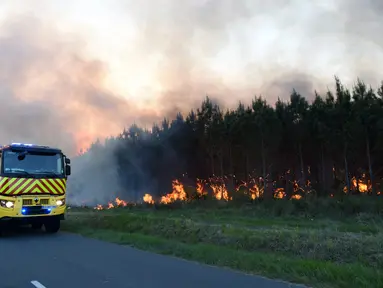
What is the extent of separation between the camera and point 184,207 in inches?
1325

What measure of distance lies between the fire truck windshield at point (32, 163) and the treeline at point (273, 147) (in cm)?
2736

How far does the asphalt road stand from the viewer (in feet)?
23.6

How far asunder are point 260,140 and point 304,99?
8174 mm

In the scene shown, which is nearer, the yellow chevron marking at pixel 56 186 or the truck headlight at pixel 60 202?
the yellow chevron marking at pixel 56 186

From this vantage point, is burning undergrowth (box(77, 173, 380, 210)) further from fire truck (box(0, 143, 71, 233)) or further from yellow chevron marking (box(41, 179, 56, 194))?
yellow chevron marking (box(41, 179, 56, 194))

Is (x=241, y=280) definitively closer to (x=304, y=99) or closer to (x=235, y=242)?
(x=235, y=242)

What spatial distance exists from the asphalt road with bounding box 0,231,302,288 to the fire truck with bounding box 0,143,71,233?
2366 millimetres

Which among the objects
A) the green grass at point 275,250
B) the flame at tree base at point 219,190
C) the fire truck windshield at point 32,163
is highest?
the fire truck windshield at point 32,163

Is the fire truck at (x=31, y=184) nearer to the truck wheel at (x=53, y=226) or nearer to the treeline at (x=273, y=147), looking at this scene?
the truck wheel at (x=53, y=226)

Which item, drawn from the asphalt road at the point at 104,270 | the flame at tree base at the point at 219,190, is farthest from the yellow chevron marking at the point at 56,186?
the flame at tree base at the point at 219,190

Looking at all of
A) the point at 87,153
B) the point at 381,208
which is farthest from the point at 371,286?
the point at 87,153

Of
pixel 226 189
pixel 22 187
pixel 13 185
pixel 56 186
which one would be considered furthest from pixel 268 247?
pixel 226 189

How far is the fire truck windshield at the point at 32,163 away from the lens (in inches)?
567

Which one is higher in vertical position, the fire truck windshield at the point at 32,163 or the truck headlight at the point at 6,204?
the fire truck windshield at the point at 32,163
